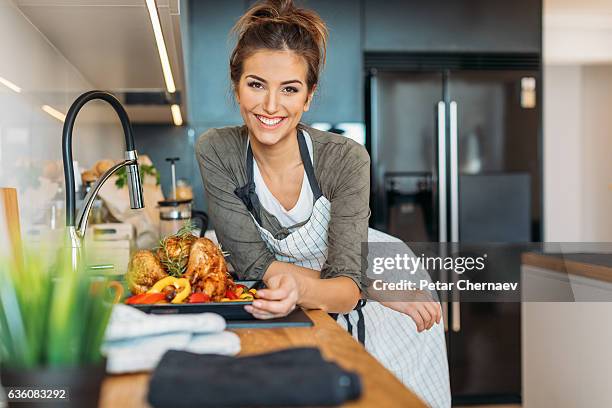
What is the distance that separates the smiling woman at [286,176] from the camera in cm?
172

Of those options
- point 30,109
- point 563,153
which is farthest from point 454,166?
point 563,153

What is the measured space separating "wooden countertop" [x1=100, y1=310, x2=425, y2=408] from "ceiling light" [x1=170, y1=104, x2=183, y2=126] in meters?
2.36

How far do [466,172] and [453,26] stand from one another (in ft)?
2.60

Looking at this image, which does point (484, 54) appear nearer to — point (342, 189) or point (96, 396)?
point (342, 189)

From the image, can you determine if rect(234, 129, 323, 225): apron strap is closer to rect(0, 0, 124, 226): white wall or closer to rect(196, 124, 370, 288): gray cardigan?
rect(196, 124, 370, 288): gray cardigan

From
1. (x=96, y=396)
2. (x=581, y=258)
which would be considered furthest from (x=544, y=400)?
(x=96, y=396)

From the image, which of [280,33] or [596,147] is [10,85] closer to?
[280,33]

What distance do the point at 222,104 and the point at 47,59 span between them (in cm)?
212

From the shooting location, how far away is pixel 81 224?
4.78ft

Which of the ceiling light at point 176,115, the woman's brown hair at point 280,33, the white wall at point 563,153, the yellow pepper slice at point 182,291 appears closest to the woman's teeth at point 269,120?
the woman's brown hair at point 280,33

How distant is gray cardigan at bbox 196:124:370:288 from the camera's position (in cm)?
170

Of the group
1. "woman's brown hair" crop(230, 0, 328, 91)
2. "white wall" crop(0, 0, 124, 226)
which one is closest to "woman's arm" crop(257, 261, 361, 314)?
"woman's brown hair" crop(230, 0, 328, 91)

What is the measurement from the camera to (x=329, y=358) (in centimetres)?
96

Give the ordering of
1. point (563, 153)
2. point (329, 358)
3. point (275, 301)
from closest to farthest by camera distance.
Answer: point (329, 358)
point (275, 301)
point (563, 153)
